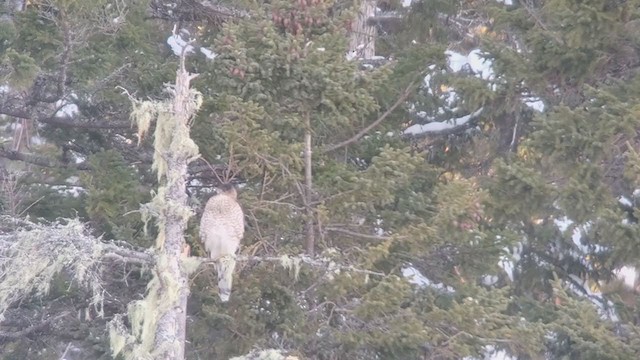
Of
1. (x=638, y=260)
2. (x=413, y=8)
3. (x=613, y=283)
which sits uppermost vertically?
(x=413, y=8)

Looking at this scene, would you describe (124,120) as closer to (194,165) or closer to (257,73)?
(194,165)

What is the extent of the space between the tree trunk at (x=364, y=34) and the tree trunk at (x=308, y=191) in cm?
221

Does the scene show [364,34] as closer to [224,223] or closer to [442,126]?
[442,126]

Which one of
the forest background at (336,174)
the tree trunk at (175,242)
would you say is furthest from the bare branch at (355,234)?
the tree trunk at (175,242)

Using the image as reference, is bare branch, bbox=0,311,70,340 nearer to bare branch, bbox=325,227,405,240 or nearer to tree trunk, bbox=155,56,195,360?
bare branch, bbox=325,227,405,240

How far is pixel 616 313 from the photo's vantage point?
473 inches

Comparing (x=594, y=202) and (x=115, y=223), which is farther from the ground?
(x=594, y=202)

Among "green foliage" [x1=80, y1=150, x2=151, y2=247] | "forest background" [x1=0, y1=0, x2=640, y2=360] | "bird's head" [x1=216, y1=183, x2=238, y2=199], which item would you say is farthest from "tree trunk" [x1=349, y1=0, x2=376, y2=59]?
"bird's head" [x1=216, y1=183, x2=238, y2=199]

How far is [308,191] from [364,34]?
3269 mm

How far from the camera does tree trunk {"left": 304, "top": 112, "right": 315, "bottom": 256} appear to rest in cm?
962

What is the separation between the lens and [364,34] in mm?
12453

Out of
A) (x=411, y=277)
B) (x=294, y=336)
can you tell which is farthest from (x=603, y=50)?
(x=294, y=336)

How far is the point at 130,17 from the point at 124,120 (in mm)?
1122

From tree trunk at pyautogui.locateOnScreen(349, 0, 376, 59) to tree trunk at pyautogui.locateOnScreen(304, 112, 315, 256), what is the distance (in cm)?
221
